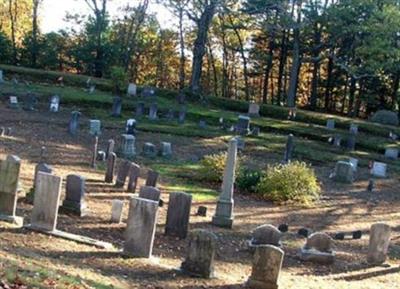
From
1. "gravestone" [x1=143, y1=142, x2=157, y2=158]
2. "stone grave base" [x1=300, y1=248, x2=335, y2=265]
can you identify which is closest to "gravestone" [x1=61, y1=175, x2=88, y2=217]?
"stone grave base" [x1=300, y1=248, x2=335, y2=265]

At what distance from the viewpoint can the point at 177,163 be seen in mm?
21500

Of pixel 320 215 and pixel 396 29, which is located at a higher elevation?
pixel 396 29

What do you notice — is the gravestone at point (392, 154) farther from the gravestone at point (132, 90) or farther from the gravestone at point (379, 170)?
the gravestone at point (132, 90)

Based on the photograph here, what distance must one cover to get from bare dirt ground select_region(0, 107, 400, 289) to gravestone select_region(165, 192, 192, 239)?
0.21 m

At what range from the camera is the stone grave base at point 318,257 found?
1170 cm

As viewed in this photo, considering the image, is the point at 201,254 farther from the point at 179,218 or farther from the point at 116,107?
the point at 116,107

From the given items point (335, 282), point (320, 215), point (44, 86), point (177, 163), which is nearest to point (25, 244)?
point (335, 282)

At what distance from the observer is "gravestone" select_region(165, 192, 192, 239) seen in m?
11.8

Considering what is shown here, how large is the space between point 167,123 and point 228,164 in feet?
52.2

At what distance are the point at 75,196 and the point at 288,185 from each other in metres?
7.59

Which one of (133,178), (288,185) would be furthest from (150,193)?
(288,185)

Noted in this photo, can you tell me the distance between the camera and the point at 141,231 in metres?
9.51

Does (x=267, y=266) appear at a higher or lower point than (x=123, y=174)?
lower

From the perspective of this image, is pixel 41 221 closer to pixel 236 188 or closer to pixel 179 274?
pixel 179 274
